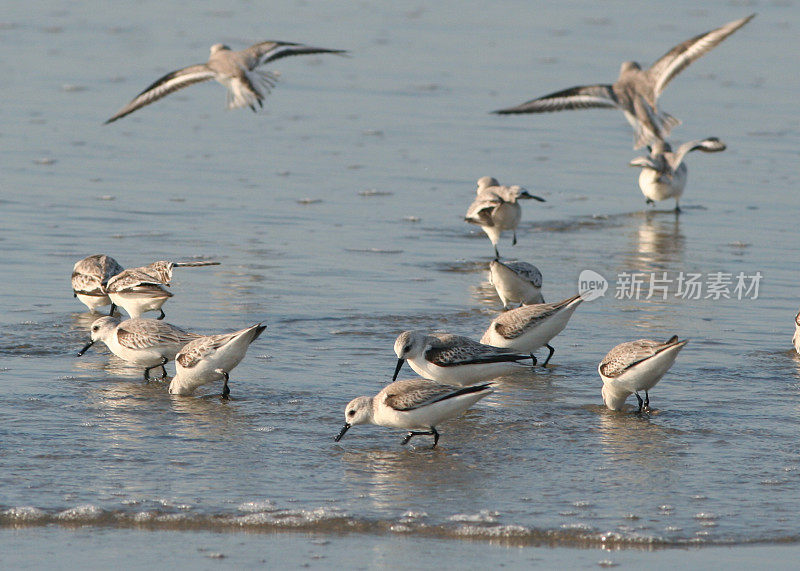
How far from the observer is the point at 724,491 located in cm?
737

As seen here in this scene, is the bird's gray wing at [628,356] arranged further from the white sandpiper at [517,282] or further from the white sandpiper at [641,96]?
the white sandpiper at [641,96]

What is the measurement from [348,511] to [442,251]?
740 cm

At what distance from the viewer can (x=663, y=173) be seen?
52.8 feet

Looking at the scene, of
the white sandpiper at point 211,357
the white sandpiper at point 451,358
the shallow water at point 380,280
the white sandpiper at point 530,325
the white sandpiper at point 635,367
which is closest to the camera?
the shallow water at point 380,280

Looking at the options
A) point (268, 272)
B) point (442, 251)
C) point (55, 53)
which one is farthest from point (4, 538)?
point (55, 53)

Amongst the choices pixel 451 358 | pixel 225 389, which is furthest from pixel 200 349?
pixel 451 358

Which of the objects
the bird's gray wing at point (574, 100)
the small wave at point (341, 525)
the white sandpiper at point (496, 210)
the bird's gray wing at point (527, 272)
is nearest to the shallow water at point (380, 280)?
the small wave at point (341, 525)

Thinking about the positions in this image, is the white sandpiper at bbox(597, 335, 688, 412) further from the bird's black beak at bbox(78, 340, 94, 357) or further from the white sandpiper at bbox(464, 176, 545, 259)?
the white sandpiper at bbox(464, 176, 545, 259)

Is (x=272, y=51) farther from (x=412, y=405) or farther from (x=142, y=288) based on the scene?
(x=412, y=405)

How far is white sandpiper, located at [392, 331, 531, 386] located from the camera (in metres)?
9.02

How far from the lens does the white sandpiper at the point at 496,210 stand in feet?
44.6

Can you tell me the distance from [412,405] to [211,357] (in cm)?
167

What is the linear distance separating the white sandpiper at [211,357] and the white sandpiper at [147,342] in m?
0.28

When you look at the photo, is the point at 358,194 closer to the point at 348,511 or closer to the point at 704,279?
the point at 704,279
